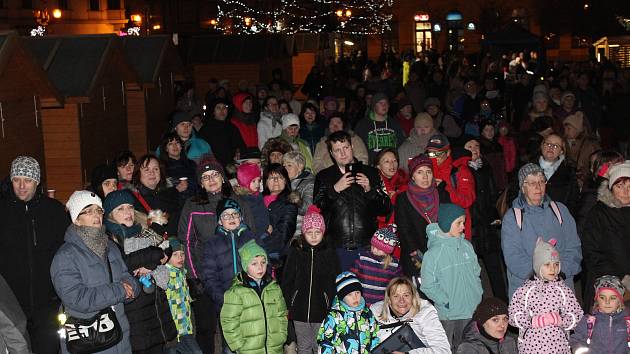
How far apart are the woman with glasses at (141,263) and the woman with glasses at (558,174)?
15.6 ft

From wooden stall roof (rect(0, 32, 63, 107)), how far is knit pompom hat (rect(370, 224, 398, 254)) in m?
5.53

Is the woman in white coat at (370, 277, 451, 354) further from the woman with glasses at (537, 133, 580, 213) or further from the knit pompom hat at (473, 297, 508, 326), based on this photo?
the woman with glasses at (537, 133, 580, 213)

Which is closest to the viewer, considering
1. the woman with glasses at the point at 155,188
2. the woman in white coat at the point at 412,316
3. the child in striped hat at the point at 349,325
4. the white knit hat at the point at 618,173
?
the child in striped hat at the point at 349,325

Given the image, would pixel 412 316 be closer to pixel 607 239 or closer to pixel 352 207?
pixel 352 207

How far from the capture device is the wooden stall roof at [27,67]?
38.0 ft

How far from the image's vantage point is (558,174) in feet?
34.7

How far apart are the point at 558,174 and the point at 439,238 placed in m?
3.02

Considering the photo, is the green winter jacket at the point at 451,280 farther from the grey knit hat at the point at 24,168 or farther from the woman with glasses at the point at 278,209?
the grey knit hat at the point at 24,168

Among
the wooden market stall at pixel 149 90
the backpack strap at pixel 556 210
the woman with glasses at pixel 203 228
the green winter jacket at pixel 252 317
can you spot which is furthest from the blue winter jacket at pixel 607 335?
the wooden market stall at pixel 149 90

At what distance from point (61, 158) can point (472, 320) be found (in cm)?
894

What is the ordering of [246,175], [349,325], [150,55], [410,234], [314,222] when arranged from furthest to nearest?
1. [150,55]
2. [246,175]
3. [410,234]
4. [314,222]
5. [349,325]

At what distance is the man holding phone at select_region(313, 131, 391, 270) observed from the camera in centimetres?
880

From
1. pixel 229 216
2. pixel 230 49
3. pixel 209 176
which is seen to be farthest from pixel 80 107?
pixel 230 49

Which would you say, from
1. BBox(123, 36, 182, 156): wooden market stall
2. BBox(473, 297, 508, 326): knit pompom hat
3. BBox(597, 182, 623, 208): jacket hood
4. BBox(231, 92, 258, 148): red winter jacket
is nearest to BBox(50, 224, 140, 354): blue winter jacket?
BBox(473, 297, 508, 326): knit pompom hat
